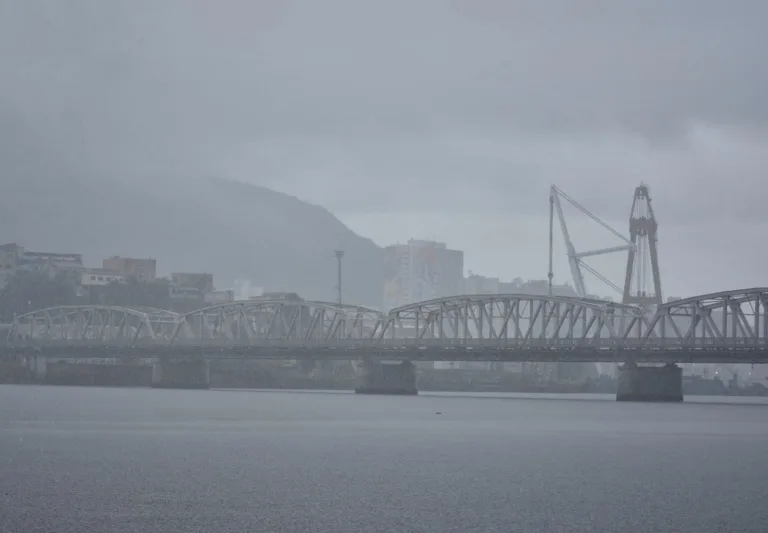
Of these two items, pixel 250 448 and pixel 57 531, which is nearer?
pixel 57 531

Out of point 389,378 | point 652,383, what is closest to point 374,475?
point 652,383

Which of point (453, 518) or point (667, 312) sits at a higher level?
point (667, 312)

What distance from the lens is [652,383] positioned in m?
165

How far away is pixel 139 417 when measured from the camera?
370ft

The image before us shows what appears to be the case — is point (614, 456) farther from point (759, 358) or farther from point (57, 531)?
point (759, 358)

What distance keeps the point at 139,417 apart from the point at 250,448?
1465 inches

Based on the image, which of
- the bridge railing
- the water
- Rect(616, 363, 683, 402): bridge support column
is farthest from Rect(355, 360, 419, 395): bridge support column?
the water

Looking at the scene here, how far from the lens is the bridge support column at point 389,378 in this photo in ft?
623

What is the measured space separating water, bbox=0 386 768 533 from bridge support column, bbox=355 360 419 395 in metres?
76.4

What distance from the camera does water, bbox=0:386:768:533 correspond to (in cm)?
4778

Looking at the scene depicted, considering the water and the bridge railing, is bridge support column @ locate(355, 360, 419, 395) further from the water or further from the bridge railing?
the water

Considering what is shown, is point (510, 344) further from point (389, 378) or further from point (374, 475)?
point (374, 475)

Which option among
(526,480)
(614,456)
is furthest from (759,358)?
(526,480)

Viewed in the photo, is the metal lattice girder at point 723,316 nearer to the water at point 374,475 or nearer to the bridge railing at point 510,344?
the bridge railing at point 510,344
